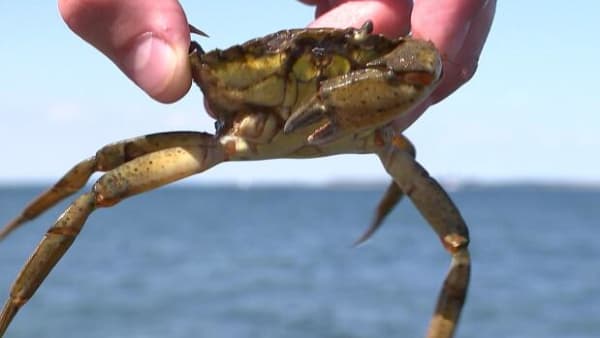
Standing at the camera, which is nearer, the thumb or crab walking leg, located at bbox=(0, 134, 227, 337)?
the thumb

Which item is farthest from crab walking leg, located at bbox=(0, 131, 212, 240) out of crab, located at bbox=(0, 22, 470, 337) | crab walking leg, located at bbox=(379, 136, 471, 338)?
crab walking leg, located at bbox=(379, 136, 471, 338)

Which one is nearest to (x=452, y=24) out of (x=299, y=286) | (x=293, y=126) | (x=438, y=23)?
(x=438, y=23)

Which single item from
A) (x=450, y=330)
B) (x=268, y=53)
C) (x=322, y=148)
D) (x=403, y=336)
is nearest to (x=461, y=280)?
(x=450, y=330)

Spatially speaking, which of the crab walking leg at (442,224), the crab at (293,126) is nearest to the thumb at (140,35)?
the crab at (293,126)

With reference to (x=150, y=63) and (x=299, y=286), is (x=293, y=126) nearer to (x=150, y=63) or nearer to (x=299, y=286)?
(x=150, y=63)

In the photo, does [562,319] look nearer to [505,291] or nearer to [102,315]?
[505,291]

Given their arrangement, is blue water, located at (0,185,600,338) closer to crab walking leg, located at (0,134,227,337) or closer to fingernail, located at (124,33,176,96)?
crab walking leg, located at (0,134,227,337)

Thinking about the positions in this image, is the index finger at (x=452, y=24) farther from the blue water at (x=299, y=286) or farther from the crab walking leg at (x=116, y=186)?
the blue water at (x=299, y=286)
